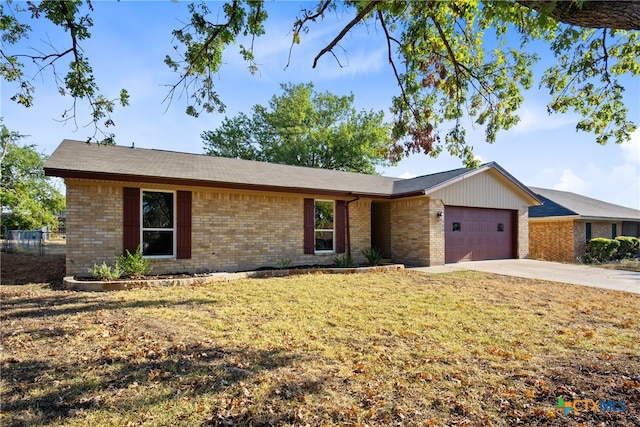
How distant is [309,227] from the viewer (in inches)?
502

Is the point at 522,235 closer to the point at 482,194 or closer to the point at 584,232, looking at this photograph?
the point at 482,194

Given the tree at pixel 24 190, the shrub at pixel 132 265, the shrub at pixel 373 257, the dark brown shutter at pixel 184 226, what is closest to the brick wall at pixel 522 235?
the shrub at pixel 373 257

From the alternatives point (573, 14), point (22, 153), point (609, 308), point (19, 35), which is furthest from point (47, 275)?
point (22, 153)

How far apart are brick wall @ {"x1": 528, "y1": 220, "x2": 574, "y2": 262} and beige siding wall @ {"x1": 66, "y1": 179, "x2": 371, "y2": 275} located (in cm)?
1245

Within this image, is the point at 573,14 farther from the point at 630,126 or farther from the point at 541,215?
the point at 541,215

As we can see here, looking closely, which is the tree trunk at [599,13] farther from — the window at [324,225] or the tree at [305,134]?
the tree at [305,134]

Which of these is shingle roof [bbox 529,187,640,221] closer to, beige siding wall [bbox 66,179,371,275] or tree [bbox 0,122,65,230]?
beige siding wall [bbox 66,179,371,275]

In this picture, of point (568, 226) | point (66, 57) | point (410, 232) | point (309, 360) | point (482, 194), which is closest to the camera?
point (309, 360)

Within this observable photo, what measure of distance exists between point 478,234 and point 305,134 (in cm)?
1926

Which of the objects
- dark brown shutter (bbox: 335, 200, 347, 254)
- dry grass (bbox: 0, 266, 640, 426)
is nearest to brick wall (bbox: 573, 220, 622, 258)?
dry grass (bbox: 0, 266, 640, 426)

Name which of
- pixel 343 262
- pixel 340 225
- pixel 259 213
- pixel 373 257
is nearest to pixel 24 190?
pixel 259 213

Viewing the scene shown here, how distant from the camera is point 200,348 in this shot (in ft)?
14.2

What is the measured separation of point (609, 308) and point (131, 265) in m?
11.1

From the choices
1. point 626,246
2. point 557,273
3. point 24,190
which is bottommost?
point 557,273
